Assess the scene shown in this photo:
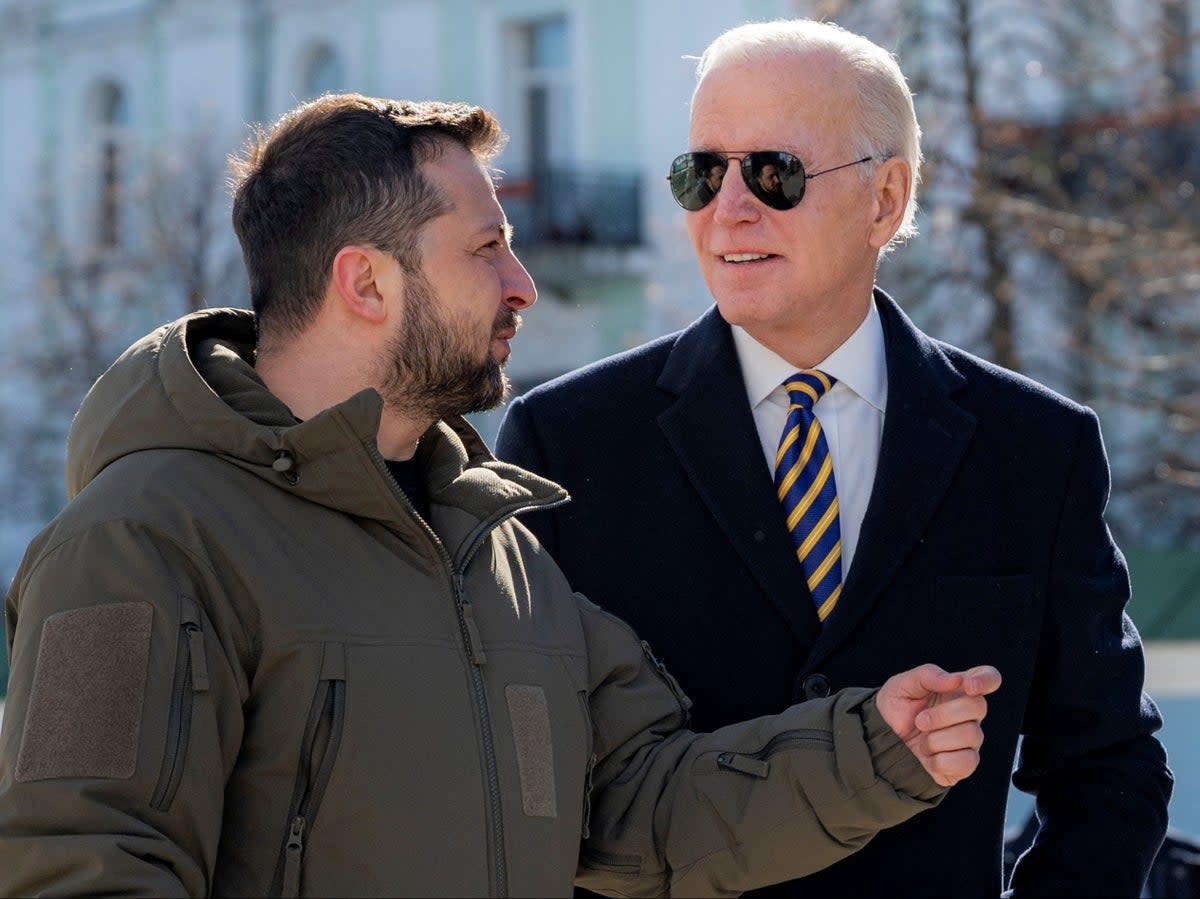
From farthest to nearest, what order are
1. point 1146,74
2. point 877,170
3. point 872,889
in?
point 1146,74 < point 877,170 < point 872,889

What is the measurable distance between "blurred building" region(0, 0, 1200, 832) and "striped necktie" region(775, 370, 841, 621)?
9.02 m

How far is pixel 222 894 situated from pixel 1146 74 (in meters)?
13.2

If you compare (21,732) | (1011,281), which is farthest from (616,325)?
(21,732)

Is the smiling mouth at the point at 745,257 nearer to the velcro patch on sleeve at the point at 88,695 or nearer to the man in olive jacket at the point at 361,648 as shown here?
the man in olive jacket at the point at 361,648

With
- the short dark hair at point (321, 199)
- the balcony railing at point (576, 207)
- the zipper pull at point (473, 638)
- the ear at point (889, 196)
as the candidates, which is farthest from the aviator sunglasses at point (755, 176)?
the balcony railing at point (576, 207)

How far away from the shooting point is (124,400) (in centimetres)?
261

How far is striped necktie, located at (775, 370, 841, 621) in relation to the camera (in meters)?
3.37

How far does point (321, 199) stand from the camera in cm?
285

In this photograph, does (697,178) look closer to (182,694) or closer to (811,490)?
(811,490)

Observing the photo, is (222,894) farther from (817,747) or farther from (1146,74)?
(1146,74)

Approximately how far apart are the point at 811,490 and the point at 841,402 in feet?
0.66

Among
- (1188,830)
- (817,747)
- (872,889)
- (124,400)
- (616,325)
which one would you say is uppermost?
(124,400)

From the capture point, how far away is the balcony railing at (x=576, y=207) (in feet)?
68.5

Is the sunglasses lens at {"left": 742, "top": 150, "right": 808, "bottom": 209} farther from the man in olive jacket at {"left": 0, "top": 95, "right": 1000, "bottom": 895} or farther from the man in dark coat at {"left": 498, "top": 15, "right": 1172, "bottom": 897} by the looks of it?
the man in olive jacket at {"left": 0, "top": 95, "right": 1000, "bottom": 895}
